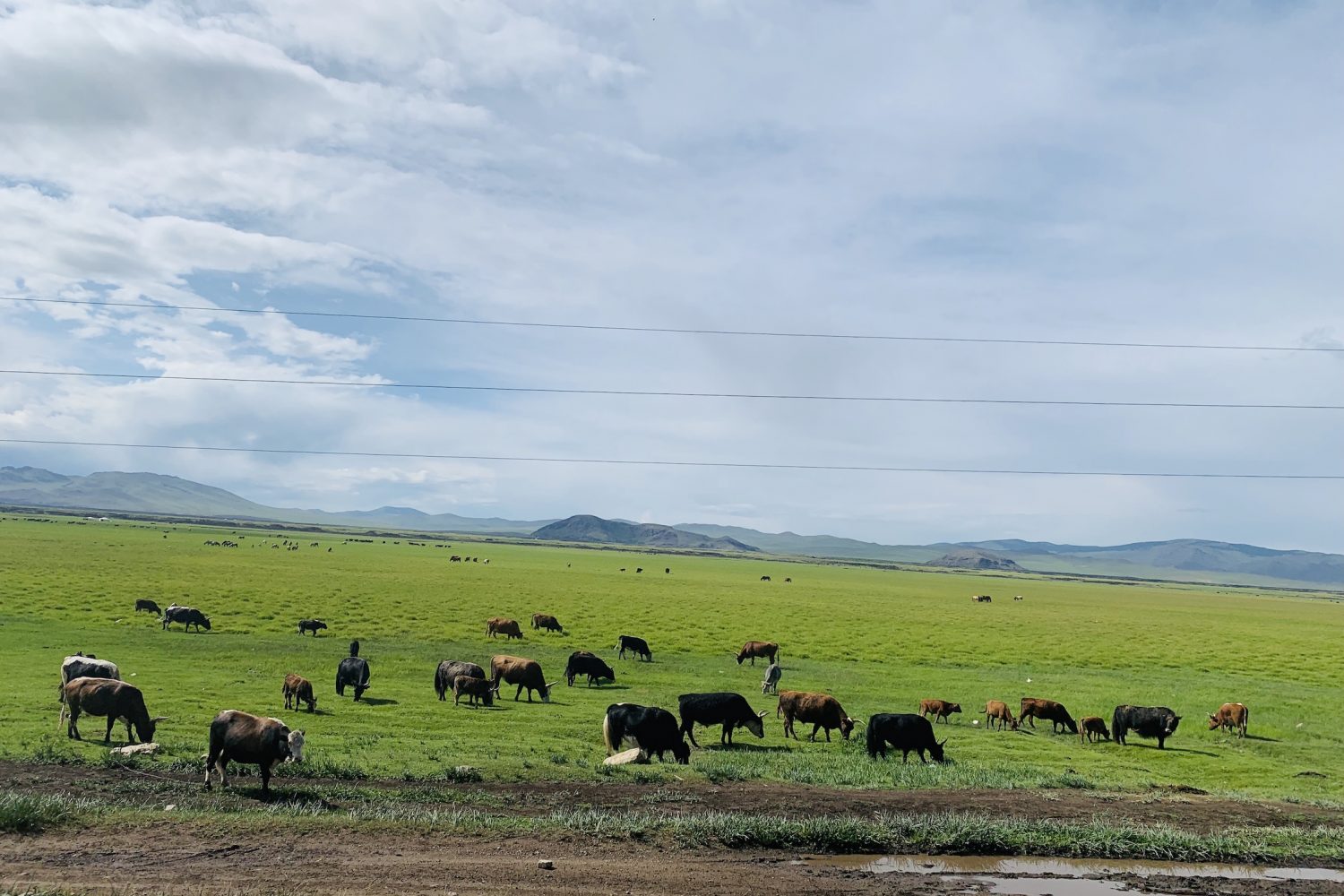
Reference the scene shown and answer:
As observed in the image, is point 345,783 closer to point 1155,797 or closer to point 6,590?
point 1155,797

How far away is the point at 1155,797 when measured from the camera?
60.6ft

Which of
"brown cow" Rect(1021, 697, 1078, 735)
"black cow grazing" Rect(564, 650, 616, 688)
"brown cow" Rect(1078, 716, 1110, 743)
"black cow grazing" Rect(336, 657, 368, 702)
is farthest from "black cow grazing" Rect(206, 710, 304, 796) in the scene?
"brown cow" Rect(1078, 716, 1110, 743)

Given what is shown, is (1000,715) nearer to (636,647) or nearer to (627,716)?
(627,716)

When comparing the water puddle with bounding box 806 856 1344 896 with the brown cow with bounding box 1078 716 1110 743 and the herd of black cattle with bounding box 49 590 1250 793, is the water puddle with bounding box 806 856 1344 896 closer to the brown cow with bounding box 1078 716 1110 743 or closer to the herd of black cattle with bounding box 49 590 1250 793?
the herd of black cattle with bounding box 49 590 1250 793

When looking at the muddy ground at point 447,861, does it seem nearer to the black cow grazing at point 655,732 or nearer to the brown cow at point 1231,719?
the black cow grazing at point 655,732

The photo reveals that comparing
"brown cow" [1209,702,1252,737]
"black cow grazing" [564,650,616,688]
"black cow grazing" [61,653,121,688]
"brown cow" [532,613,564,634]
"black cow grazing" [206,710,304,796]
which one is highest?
"black cow grazing" [206,710,304,796]

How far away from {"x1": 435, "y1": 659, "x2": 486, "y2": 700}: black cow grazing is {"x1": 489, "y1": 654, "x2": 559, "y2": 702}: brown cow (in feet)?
3.49

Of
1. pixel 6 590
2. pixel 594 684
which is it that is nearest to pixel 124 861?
pixel 594 684

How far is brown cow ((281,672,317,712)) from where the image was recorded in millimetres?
24297

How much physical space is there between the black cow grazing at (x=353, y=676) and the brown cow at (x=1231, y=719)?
27602 millimetres

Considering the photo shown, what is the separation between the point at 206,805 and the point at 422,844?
170 inches

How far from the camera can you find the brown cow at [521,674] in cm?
2931

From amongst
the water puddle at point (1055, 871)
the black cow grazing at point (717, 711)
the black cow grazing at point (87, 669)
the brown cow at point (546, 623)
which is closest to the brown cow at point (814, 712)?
the black cow grazing at point (717, 711)

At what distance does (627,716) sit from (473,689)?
27.6 feet
